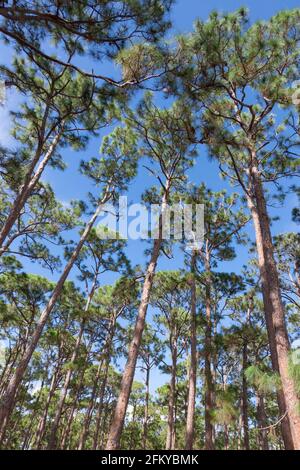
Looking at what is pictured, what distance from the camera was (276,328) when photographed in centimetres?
372

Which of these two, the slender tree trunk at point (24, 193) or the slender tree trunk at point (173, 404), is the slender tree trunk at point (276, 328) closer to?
Answer: the slender tree trunk at point (24, 193)

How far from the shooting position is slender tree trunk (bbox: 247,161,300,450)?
298 cm

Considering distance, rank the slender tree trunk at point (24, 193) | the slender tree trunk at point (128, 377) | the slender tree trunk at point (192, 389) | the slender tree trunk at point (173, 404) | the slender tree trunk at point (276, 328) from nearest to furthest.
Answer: the slender tree trunk at point (276, 328) < the slender tree trunk at point (128, 377) < the slender tree trunk at point (24, 193) < the slender tree trunk at point (192, 389) < the slender tree trunk at point (173, 404)

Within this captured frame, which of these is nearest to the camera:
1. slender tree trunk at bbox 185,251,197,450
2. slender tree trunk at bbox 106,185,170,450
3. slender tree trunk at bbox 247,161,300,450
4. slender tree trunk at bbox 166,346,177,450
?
slender tree trunk at bbox 247,161,300,450

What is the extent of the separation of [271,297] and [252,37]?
4.57 m

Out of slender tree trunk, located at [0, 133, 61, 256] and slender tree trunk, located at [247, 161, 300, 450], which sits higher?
slender tree trunk, located at [0, 133, 61, 256]

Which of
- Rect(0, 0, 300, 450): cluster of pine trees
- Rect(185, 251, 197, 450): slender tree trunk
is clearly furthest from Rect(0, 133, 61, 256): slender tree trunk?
Rect(185, 251, 197, 450): slender tree trunk

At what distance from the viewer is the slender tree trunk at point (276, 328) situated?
2982 mm

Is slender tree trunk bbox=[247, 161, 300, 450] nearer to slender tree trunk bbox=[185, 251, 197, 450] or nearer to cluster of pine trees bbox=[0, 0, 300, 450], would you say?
cluster of pine trees bbox=[0, 0, 300, 450]

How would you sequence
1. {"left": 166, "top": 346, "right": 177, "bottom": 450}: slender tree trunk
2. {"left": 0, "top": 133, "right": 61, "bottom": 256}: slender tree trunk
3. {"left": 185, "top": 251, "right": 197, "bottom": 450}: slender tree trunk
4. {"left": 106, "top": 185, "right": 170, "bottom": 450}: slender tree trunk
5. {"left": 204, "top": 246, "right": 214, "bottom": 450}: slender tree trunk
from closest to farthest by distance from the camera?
{"left": 106, "top": 185, "right": 170, "bottom": 450}: slender tree trunk
{"left": 0, "top": 133, "right": 61, "bottom": 256}: slender tree trunk
{"left": 204, "top": 246, "right": 214, "bottom": 450}: slender tree trunk
{"left": 185, "top": 251, "right": 197, "bottom": 450}: slender tree trunk
{"left": 166, "top": 346, "right": 177, "bottom": 450}: slender tree trunk

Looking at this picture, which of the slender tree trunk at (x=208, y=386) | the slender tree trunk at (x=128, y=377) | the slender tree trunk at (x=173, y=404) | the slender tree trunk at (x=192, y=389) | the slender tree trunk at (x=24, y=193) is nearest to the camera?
the slender tree trunk at (x=128, y=377)

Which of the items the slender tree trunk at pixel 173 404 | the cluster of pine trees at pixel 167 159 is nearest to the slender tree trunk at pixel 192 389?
the cluster of pine trees at pixel 167 159

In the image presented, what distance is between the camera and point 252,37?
521 centimetres
